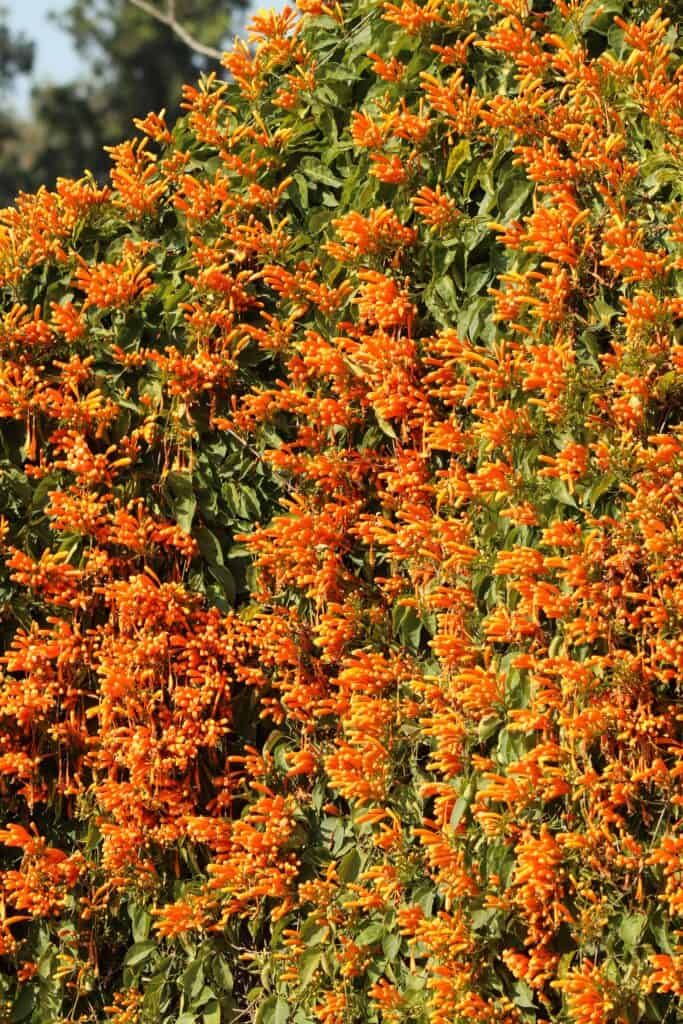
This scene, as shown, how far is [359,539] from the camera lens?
3.95m

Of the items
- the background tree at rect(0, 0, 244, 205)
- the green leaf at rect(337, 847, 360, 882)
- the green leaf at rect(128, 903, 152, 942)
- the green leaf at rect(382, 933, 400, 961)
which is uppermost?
the background tree at rect(0, 0, 244, 205)

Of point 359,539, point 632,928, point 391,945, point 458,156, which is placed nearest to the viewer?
point 632,928

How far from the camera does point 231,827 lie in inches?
159

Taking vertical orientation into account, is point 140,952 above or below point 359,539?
below

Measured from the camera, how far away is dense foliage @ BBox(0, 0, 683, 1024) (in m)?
3.32

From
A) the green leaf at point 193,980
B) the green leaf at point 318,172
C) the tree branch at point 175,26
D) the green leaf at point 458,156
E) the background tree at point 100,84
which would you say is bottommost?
the green leaf at point 193,980

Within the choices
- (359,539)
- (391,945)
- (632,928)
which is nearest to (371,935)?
(391,945)

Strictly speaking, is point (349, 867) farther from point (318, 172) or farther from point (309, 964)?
point (318, 172)

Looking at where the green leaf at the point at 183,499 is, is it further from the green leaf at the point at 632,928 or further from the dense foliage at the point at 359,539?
the green leaf at the point at 632,928

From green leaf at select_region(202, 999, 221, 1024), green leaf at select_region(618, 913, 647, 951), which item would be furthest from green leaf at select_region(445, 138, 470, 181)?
green leaf at select_region(202, 999, 221, 1024)

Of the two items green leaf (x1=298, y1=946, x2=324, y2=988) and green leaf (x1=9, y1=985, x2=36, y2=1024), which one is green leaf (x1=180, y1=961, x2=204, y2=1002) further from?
green leaf (x1=9, y1=985, x2=36, y2=1024)

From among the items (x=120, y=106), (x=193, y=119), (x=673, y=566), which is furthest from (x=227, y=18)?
(x=673, y=566)

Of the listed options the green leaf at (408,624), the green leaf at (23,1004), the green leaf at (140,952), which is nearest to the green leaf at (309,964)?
the green leaf at (140,952)

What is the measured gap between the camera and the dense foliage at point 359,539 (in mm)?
3318
